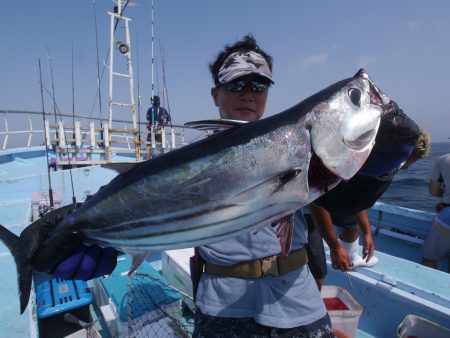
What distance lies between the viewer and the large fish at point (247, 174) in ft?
4.16

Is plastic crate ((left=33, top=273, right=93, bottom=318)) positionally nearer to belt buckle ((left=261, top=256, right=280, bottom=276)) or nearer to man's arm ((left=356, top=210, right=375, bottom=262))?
belt buckle ((left=261, top=256, right=280, bottom=276))

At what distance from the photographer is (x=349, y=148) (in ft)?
4.38

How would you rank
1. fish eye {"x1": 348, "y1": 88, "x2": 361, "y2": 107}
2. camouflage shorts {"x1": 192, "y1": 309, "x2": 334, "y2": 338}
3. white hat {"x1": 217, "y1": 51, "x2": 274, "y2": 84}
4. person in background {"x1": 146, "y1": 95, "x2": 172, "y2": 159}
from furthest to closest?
1. person in background {"x1": 146, "y1": 95, "x2": 172, "y2": 159}
2. white hat {"x1": 217, "y1": 51, "x2": 274, "y2": 84}
3. camouflage shorts {"x1": 192, "y1": 309, "x2": 334, "y2": 338}
4. fish eye {"x1": 348, "y1": 88, "x2": 361, "y2": 107}

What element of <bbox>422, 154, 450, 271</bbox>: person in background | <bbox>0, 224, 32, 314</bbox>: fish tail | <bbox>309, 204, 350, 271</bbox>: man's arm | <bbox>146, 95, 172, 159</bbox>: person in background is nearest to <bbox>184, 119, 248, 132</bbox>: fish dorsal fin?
<bbox>0, 224, 32, 314</bbox>: fish tail

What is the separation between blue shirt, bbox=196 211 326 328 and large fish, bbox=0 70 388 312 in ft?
1.56

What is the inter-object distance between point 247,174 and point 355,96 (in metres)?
0.66

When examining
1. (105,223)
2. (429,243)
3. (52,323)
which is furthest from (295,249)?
(429,243)

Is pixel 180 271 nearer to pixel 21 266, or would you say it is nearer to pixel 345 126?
pixel 21 266

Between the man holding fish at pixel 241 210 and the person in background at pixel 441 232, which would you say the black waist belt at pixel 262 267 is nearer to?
the man holding fish at pixel 241 210

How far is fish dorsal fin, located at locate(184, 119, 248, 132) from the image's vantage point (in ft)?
4.56

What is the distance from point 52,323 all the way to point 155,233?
121 inches

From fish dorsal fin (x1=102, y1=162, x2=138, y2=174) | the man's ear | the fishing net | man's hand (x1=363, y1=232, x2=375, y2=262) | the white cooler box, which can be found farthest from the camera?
the white cooler box

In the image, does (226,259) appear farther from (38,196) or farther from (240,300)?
(38,196)

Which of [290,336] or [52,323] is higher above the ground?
[290,336]
